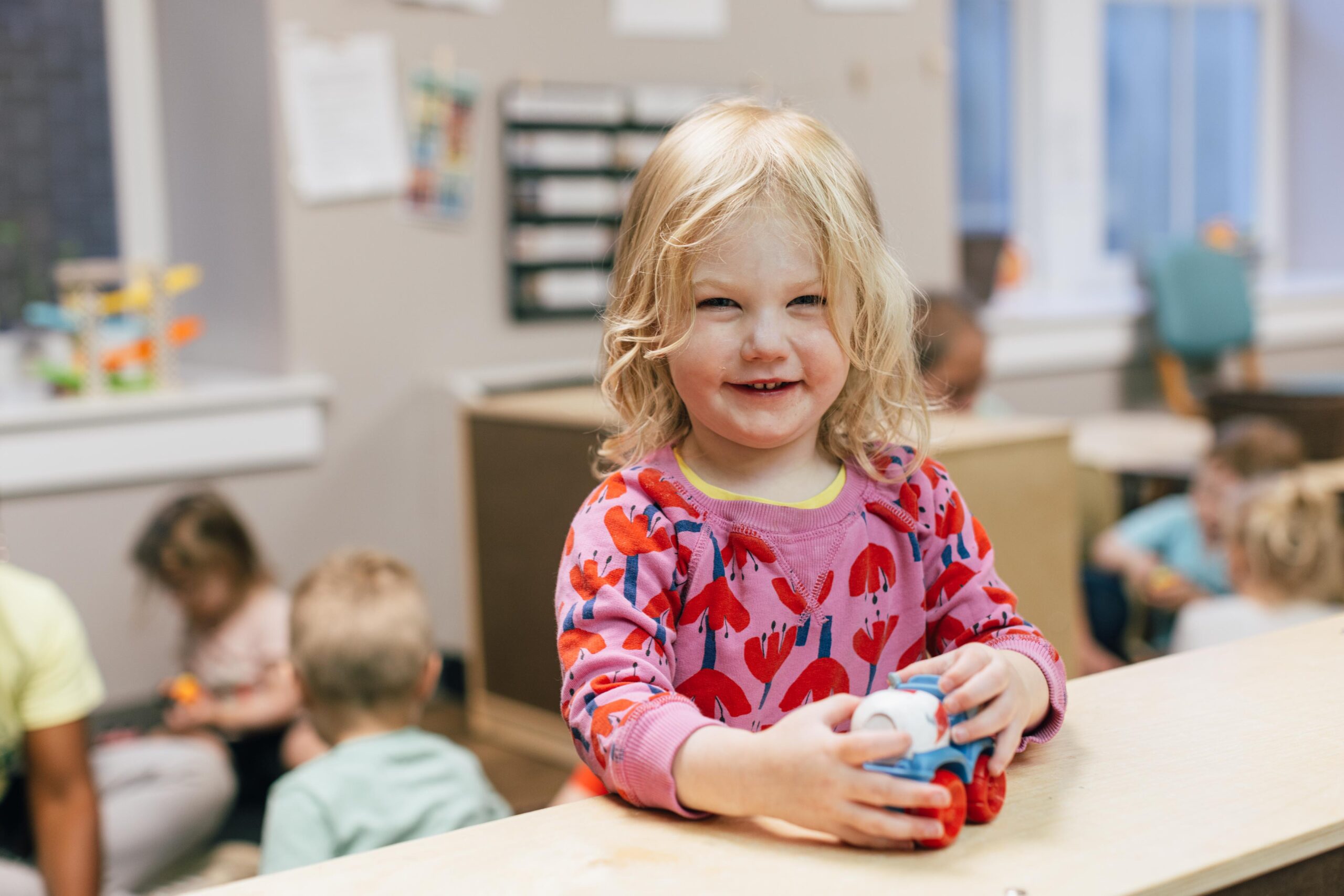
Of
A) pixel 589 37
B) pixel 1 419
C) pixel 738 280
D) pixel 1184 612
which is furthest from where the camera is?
pixel 589 37

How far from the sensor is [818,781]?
0.69 metres

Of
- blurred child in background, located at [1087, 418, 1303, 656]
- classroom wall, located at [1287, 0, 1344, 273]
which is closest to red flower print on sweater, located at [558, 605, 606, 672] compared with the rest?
blurred child in background, located at [1087, 418, 1303, 656]

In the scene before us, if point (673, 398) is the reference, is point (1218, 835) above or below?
below

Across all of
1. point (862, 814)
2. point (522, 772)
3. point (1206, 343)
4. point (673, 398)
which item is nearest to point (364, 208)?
point (522, 772)

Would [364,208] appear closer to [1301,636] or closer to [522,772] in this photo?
[522,772]

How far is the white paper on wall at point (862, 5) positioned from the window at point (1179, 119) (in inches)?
58.6

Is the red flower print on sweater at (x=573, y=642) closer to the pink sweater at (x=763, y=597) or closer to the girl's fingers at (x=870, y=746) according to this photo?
the pink sweater at (x=763, y=597)

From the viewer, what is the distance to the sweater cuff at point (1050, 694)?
83cm

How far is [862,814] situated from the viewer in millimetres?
684

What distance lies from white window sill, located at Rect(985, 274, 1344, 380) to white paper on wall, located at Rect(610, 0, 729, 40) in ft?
4.46

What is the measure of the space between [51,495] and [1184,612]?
2242mm

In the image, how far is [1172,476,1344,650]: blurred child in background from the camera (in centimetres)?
225

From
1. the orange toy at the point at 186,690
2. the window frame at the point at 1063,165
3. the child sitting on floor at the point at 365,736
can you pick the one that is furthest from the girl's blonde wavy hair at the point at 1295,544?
the window frame at the point at 1063,165

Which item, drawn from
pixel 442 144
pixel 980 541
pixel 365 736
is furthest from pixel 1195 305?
pixel 980 541
